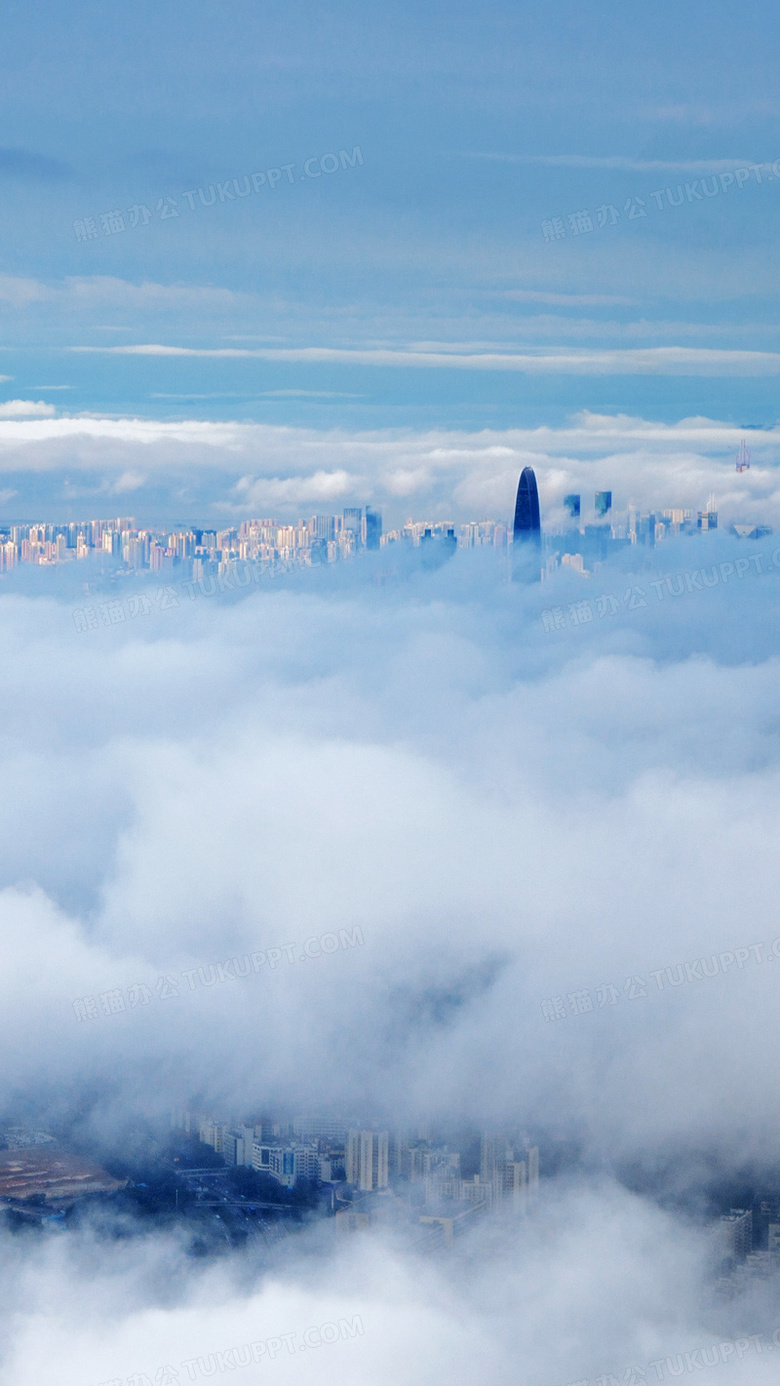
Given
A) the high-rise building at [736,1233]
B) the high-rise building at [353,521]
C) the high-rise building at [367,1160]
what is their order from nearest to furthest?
the high-rise building at [736,1233] → the high-rise building at [367,1160] → the high-rise building at [353,521]

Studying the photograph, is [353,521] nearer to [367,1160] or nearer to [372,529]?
[372,529]

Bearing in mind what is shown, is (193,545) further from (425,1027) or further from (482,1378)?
(482,1378)

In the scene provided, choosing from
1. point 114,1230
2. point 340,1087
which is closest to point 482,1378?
point 114,1230

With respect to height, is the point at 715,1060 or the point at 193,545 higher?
the point at 193,545

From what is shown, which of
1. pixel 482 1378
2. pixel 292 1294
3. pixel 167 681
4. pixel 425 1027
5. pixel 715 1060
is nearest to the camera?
pixel 482 1378

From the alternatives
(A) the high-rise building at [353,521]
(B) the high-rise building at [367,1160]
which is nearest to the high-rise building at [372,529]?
(A) the high-rise building at [353,521]

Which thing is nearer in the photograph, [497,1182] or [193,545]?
[497,1182]

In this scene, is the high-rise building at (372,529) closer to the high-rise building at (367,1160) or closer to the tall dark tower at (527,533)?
the tall dark tower at (527,533)
